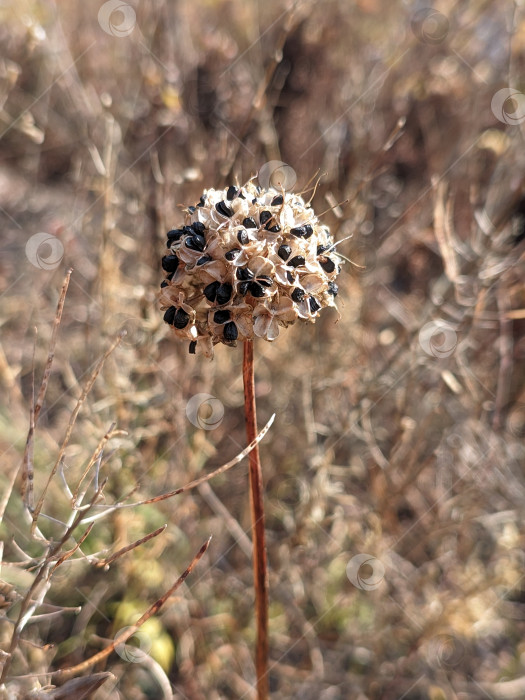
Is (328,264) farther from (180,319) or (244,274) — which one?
(180,319)

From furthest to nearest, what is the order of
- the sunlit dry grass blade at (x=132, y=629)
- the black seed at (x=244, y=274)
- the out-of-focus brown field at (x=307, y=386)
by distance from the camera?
the out-of-focus brown field at (x=307, y=386) → the black seed at (x=244, y=274) → the sunlit dry grass blade at (x=132, y=629)

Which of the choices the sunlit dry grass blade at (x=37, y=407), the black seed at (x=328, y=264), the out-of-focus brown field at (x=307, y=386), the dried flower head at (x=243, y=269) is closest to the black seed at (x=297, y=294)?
the dried flower head at (x=243, y=269)

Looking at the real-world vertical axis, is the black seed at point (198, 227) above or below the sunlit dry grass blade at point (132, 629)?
above

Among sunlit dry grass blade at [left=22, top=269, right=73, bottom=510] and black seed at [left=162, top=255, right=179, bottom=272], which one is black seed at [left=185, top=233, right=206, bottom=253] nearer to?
black seed at [left=162, top=255, right=179, bottom=272]

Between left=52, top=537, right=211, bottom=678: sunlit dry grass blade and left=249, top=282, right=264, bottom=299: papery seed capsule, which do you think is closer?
left=52, top=537, right=211, bottom=678: sunlit dry grass blade

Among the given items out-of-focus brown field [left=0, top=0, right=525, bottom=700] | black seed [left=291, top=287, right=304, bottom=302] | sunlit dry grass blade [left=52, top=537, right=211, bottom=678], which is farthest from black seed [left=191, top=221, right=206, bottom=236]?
out-of-focus brown field [left=0, top=0, right=525, bottom=700]

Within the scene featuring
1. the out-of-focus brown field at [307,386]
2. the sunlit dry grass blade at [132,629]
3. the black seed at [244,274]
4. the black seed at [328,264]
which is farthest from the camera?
the out-of-focus brown field at [307,386]

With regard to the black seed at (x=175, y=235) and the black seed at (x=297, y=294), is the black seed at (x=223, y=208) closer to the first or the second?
the black seed at (x=175, y=235)
